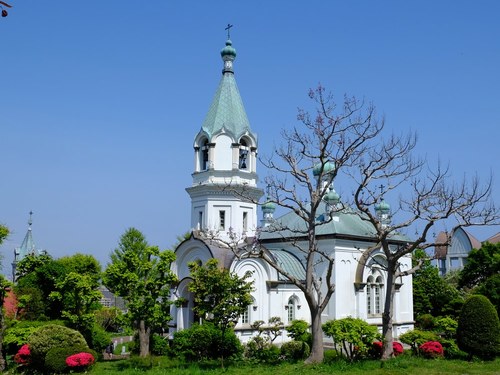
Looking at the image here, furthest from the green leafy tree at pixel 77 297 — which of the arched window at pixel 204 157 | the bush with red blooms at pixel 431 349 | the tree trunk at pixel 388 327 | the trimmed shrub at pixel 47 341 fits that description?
the bush with red blooms at pixel 431 349

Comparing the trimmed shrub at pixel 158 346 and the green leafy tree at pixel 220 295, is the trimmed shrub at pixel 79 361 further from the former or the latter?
the trimmed shrub at pixel 158 346

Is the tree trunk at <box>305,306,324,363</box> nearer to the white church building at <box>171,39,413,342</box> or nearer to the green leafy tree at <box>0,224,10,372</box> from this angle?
the white church building at <box>171,39,413,342</box>

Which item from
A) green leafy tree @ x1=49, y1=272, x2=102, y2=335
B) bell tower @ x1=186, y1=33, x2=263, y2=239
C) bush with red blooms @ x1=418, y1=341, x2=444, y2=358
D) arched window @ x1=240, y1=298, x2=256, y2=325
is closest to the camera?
bush with red blooms @ x1=418, y1=341, x2=444, y2=358

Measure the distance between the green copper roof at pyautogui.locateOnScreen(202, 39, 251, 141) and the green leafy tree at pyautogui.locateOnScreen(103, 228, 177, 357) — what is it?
9091 mm

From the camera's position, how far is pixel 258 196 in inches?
1233

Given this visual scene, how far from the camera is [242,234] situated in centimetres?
2888

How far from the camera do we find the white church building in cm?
2917

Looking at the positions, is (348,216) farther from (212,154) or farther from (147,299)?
(147,299)

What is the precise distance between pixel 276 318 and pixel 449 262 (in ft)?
140

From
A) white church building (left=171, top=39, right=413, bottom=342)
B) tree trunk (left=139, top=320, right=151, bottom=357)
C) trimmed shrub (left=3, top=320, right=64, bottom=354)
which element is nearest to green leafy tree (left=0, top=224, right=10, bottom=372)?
trimmed shrub (left=3, top=320, right=64, bottom=354)

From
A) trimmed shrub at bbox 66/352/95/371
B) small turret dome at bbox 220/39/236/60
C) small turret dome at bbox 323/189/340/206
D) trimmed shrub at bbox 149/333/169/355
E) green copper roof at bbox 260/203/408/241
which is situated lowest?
trimmed shrub at bbox 149/333/169/355

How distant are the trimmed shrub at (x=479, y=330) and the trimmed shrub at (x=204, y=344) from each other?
9921 mm

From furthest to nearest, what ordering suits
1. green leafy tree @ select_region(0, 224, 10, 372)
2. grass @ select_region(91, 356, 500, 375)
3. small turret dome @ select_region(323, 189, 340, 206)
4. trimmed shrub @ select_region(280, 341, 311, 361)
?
1. small turret dome @ select_region(323, 189, 340, 206)
2. trimmed shrub @ select_region(280, 341, 311, 361)
3. green leafy tree @ select_region(0, 224, 10, 372)
4. grass @ select_region(91, 356, 500, 375)

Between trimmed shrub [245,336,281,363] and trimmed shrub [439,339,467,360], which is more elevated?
trimmed shrub [439,339,467,360]
